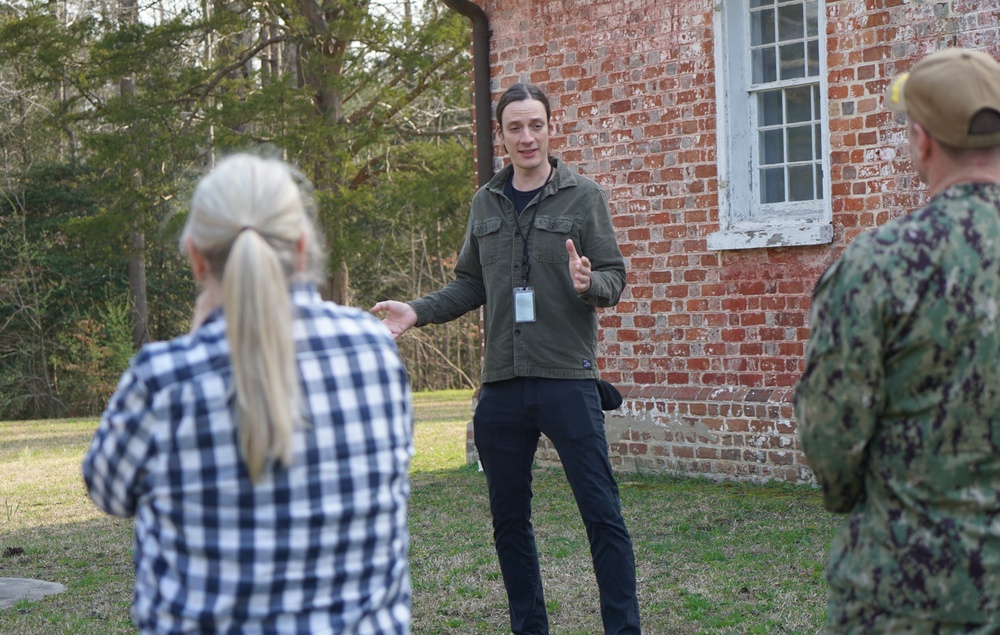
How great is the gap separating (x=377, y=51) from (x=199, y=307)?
18609 mm

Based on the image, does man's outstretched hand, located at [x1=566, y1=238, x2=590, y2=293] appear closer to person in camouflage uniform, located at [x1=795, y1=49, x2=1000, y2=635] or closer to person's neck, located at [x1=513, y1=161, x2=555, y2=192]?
person's neck, located at [x1=513, y1=161, x2=555, y2=192]

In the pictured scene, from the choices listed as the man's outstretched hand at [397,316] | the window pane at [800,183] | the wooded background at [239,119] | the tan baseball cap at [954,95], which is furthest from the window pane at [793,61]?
the wooded background at [239,119]

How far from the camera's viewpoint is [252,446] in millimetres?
2014

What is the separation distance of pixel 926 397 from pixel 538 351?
244 centimetres

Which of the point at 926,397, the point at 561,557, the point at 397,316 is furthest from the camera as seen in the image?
the point at 561,557

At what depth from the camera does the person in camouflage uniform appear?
2.22 meters

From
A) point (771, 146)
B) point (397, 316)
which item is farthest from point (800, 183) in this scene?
point (397, 316)

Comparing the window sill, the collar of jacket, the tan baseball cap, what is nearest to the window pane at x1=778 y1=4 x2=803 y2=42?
the window sill

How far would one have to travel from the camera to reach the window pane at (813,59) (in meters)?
8.66

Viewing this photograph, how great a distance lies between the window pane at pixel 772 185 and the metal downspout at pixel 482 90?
2.39m

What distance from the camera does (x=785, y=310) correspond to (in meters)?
8.62

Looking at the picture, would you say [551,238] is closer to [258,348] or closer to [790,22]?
[258,348]

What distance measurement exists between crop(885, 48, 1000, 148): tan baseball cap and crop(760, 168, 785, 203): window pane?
6.66 metres

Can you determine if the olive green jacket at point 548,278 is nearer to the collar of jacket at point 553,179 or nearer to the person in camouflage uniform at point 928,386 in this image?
the collar of jacket at point 553,179
